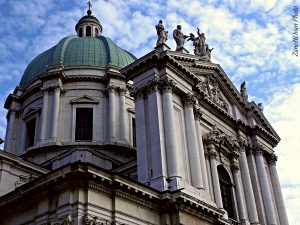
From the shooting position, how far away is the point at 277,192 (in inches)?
1254

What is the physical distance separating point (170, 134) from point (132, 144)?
10773 mm

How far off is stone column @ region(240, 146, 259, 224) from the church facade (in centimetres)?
6

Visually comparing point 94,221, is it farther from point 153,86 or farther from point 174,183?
point 153,86

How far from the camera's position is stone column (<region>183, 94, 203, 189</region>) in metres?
23.2

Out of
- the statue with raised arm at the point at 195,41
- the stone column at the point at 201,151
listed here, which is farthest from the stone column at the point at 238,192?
the statue with raised arm at the point at 195,41

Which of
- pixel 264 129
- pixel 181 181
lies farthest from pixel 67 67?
pixel 181 181

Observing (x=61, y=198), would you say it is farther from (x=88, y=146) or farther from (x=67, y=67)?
(x=67, y=67)

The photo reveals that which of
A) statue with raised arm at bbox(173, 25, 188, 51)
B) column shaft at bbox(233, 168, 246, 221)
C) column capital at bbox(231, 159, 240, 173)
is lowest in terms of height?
column shaft at bbox(233, 168, 246, 221)

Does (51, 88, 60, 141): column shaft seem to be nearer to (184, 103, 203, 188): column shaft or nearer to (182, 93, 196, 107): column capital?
(182, 93, 196, 107): column capital

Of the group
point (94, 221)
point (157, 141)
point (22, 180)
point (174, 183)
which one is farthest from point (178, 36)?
point (94, 221)

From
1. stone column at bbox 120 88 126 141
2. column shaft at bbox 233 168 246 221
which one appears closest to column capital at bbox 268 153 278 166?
column shaft at bbox 233 168 246 221

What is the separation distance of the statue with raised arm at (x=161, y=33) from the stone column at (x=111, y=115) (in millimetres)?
8973

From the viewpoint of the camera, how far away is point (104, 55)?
124 feet

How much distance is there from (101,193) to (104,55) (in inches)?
829
